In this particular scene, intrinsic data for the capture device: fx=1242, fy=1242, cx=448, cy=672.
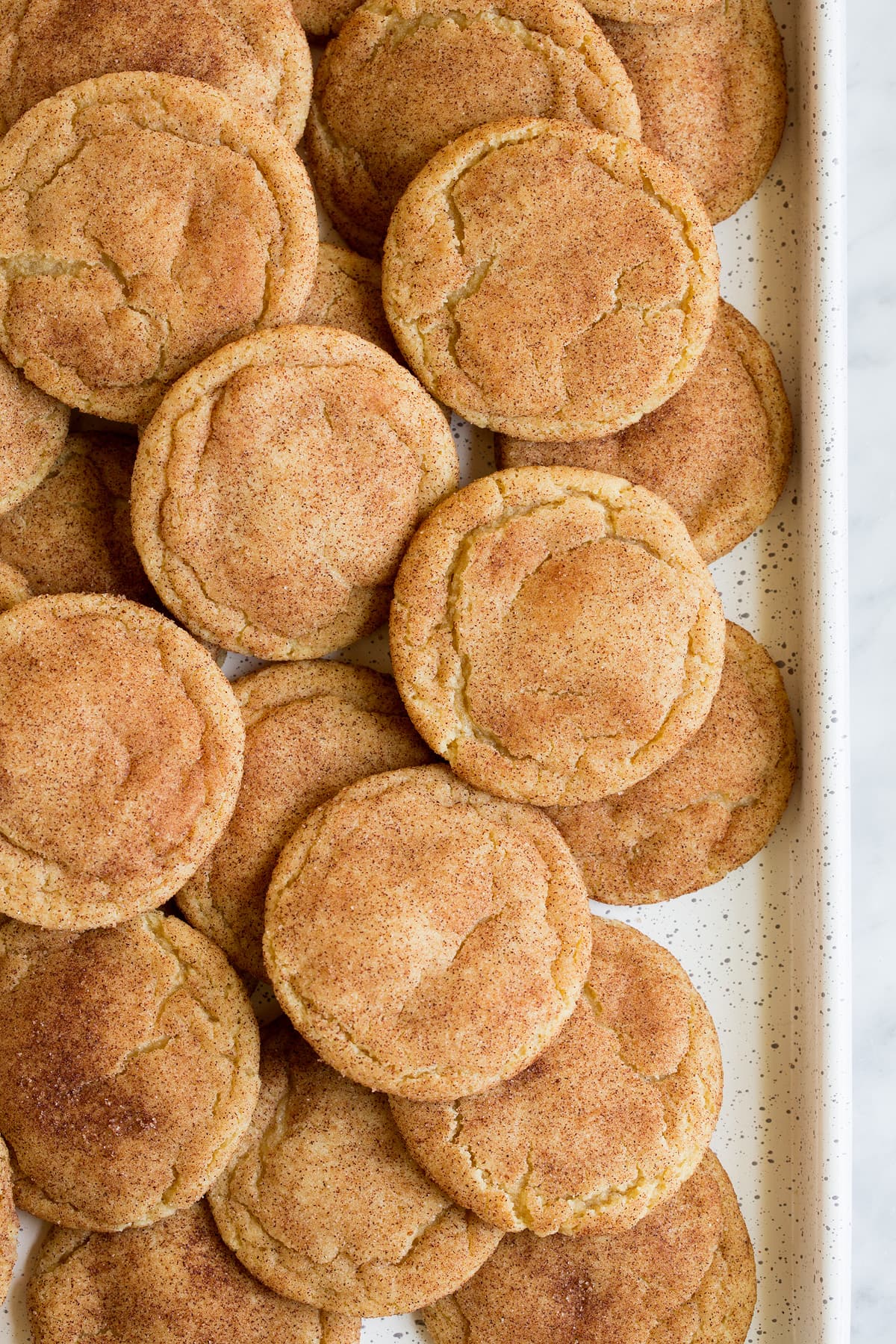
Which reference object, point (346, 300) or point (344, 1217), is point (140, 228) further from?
point (344, 1217)

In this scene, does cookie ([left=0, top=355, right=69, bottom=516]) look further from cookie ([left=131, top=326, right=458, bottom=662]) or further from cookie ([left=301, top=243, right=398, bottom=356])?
cookie ([left=301, top=243, right=398, bottom=356])

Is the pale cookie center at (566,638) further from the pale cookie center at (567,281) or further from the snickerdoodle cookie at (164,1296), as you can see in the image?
the snickerdoodle cookie at (164,1296)

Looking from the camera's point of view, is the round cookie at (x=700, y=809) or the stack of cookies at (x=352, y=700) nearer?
the stack of cookies at (x=352, y=700)

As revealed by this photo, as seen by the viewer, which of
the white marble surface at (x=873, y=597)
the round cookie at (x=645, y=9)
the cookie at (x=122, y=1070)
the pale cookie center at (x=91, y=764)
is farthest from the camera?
the white marble surface at (x=873, y=597)

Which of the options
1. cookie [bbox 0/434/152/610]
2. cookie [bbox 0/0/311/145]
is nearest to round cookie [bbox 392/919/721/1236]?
cookie [bbox 0/434/152/610]

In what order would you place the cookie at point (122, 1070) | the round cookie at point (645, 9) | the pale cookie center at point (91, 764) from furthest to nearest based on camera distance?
1. the round cookie at point (645, 9)
2. the cookie at point (122, 1070)
3. the pale cookie center at point (91, 764)

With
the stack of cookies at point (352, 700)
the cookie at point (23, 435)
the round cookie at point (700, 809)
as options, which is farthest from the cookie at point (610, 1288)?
the cookie at point (23, 435)

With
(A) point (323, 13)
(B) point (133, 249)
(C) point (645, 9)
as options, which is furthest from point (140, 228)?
(C) point (645, 9)

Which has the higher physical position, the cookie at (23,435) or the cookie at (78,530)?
the cookie at (23,435)
